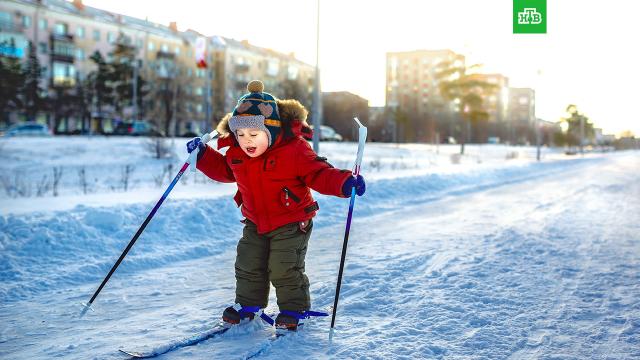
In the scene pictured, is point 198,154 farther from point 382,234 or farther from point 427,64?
point 427,64

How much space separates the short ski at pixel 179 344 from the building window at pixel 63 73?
156ft

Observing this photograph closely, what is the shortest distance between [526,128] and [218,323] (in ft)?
331

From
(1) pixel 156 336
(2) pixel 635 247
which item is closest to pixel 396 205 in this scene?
(2) pixel 635 247

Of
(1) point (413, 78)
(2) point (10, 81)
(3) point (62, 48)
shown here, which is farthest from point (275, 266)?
(1) point (413, 78)

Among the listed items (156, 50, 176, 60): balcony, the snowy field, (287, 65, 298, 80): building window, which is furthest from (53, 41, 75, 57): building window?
the snowy field

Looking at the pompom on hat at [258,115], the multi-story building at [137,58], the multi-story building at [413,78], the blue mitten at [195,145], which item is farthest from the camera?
the multi-story building at [413,78]

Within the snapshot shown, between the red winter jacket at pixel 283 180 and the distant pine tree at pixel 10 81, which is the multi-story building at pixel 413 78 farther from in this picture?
the red winter jacket at pixel 283 180

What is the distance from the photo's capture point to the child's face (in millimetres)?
3020

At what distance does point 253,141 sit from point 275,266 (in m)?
0.72

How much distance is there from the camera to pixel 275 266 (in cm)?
310

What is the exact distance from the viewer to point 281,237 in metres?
3.09

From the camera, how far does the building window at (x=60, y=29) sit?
154 feet

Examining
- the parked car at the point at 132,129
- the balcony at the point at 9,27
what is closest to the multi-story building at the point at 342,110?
the parked car at the point at 132,129

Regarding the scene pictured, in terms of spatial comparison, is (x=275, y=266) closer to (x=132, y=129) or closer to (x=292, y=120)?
(x=292, y=120)
